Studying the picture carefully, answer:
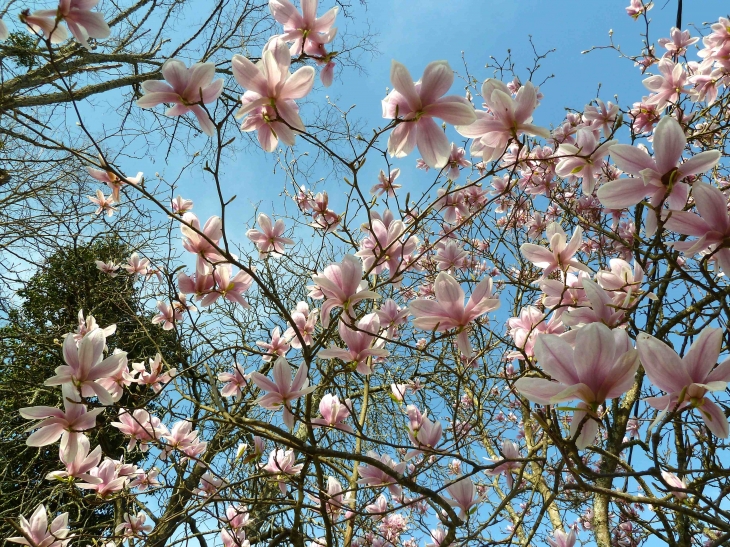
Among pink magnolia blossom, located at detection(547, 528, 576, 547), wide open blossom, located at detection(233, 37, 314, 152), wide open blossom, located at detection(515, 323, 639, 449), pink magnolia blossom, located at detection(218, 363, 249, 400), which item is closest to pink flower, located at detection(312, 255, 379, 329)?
wide open blossom, located at detection(233, 37, 314, 152)

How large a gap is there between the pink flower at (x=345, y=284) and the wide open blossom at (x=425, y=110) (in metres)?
0.28

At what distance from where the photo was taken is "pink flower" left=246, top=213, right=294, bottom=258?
1.68 metres

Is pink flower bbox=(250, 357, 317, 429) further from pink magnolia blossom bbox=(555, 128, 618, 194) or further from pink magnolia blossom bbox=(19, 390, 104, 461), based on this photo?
pink magnolia blossom bbox=(555, 128, 618, 194)

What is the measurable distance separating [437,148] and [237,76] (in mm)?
463

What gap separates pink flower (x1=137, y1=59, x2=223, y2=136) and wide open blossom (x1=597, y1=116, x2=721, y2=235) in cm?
88

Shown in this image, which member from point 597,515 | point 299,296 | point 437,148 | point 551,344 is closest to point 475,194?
point 437,148

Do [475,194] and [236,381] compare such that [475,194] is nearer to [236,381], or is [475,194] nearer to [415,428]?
[415,428]


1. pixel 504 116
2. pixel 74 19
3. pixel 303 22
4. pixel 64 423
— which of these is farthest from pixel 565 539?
pixel 74 19

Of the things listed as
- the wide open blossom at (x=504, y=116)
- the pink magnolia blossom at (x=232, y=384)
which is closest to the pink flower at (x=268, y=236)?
the pink magnolia blossom at (x=232, y=384)

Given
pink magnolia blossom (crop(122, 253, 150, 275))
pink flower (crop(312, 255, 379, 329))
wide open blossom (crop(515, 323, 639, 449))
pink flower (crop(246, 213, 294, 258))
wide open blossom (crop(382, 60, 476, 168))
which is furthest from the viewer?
pink magnolia blossom (crop(122, 253, 150, 275))

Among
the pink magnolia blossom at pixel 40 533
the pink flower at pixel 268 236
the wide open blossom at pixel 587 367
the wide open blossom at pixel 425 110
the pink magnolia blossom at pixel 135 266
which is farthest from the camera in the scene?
the pink magnolia blossom at pixel 135 266

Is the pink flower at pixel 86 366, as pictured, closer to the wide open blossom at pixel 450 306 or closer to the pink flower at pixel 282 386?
the pink flower at pixel 282 386

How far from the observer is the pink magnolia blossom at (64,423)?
1.18 meters

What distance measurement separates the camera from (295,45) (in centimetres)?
120
